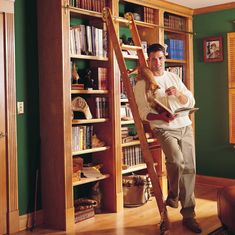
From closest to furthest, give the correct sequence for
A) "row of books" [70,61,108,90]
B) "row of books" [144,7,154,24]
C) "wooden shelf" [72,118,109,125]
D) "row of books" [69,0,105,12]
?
"wooden shelf" [72,118,109,125] < "row of books" [69,0,105,12] < "row of books" [70,61,108,90] < "row of books" [144,7,154,24]

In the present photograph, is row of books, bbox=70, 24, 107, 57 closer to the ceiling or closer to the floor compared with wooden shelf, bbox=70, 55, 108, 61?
closer to the ceiling

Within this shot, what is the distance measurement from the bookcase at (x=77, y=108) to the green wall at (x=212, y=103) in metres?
0.95

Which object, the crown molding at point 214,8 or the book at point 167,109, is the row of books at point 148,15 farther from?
the book at point 167,109

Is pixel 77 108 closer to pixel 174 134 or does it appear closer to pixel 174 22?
pixel 174 134

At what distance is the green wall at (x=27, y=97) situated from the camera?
3.73 meters

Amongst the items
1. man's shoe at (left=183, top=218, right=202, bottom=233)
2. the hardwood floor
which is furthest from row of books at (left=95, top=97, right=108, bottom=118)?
man's shoe at (left=183, top=218, right=202, bottom=233)

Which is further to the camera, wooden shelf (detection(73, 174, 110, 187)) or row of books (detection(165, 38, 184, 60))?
row of books (detection(165, 38, 184, 60))

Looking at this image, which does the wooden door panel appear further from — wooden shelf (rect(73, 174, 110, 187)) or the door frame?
the door frame

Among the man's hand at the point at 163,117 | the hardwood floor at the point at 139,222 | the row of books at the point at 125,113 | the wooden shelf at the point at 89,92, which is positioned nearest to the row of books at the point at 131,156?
the row of books at the point at 125,113

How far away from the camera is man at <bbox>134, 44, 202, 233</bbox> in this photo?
3.54 metres

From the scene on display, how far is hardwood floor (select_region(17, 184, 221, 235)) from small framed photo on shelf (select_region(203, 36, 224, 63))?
1.92m

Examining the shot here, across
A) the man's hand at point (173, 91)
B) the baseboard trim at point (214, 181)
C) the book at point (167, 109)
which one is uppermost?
the man's hand at point (173, 91)

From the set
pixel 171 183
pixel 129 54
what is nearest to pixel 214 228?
pixel 171 183

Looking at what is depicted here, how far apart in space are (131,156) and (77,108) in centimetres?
101
